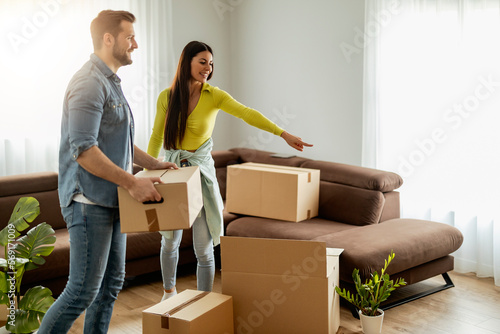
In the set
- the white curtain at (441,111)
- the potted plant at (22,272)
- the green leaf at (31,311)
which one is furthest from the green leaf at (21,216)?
the white curtain at (441,111)

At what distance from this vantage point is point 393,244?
302 centimetres

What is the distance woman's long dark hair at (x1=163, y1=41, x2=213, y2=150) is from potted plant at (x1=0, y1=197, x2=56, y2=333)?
2.36 feet

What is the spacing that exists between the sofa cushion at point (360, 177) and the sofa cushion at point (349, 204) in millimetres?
38

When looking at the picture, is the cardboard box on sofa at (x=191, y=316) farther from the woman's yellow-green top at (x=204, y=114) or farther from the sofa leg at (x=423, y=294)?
the sofa leg at (x=423, y=294)

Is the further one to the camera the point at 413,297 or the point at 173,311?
the point at 413,297

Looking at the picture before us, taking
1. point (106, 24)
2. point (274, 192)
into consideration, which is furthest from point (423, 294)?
point (106, 24)

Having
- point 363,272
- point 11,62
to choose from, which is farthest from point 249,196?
point 11,62

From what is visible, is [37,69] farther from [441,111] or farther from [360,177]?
[441,111]

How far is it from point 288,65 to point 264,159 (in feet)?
3.19

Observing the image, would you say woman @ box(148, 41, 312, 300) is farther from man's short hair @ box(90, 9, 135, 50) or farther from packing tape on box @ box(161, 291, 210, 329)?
man's short hair @ box(90, 9, 135, 50)

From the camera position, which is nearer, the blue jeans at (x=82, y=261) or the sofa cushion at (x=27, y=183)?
the blue jeans at (x=82, y=261)

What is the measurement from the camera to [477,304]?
3115 mm

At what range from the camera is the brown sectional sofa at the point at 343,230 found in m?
3.01

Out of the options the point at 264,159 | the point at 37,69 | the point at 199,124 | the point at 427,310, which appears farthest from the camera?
the point at 264,159
